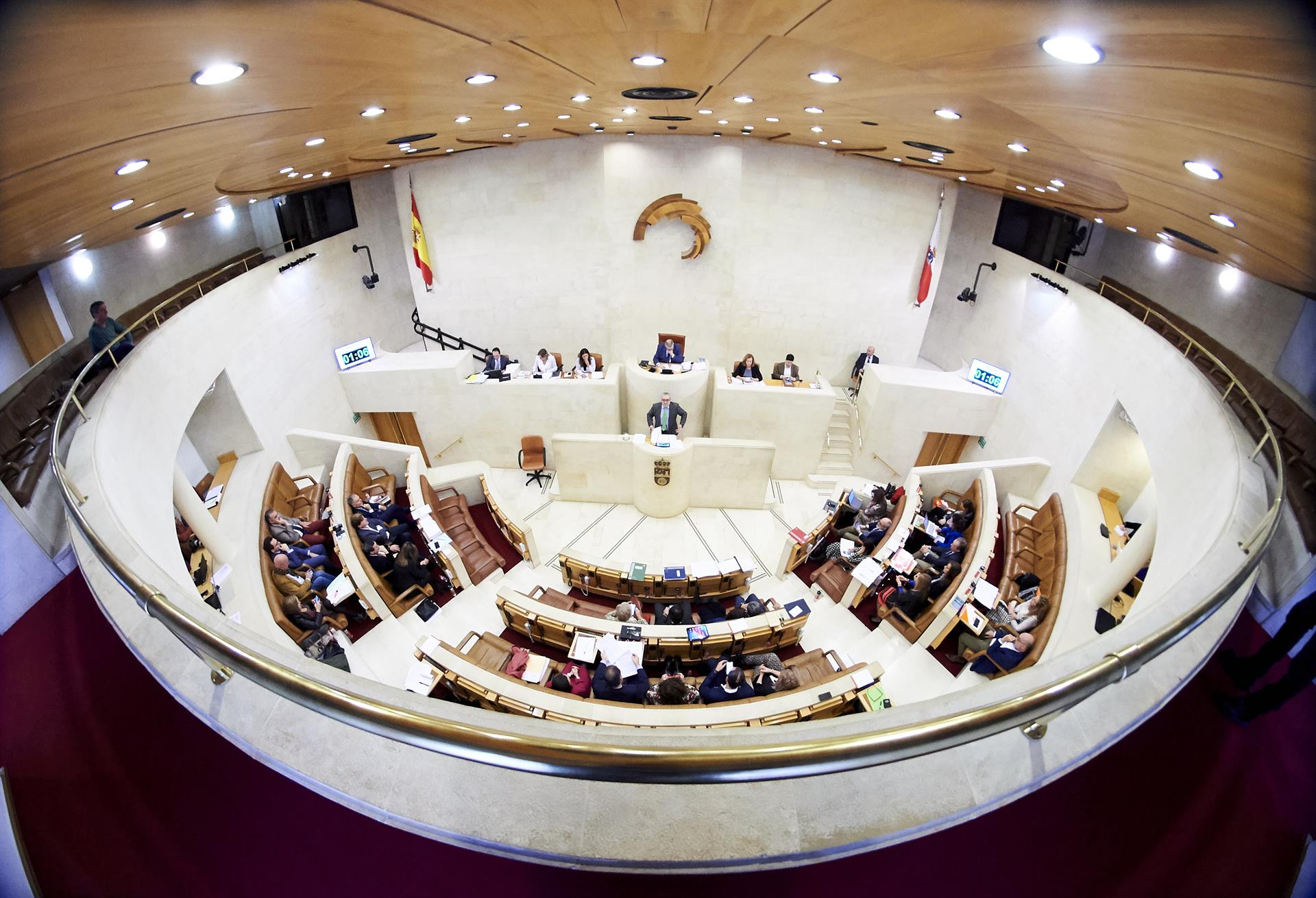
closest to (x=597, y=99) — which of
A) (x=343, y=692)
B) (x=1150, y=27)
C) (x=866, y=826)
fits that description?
(x=1150, y=27)

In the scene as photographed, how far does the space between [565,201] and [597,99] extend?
6381 millimetres

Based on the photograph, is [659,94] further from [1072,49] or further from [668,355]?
[668,355]

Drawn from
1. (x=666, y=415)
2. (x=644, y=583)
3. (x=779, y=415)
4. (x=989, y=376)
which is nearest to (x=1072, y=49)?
(x=644, y=583)

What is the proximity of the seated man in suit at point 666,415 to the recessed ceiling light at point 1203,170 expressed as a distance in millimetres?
7865

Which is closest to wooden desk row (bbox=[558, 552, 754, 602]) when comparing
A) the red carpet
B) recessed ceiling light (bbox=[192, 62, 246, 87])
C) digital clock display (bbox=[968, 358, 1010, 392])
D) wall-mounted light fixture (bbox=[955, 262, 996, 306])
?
the red carpet

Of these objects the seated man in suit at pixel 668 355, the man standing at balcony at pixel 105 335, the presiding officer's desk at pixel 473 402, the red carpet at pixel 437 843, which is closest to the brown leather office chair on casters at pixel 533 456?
the presiding officer's desk at pixel 473 402

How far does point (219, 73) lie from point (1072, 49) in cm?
272

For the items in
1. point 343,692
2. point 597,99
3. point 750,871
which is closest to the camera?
point 343,692

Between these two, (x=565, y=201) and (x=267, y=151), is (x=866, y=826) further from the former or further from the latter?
(x=565, y=201)

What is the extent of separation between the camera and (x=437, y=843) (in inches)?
70.0

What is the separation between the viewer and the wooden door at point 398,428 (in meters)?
11.2

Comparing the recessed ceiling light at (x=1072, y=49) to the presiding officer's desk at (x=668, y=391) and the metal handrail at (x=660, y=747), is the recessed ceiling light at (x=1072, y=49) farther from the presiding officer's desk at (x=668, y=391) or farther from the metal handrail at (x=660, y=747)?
the presiding officer's desk at (x=668, y=391)

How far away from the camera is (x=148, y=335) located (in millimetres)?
6820

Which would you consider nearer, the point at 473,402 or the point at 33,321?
the point at 33,321
